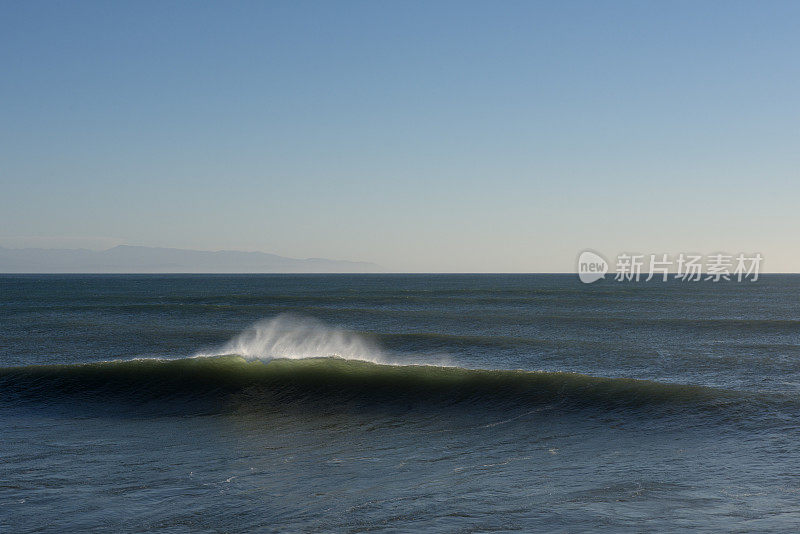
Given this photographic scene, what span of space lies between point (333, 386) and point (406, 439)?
5466mm

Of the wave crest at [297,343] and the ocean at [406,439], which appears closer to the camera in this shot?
the ocean at [406,439]

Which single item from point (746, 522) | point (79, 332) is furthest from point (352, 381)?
point (79, 332)

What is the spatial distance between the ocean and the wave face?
8 centimetres

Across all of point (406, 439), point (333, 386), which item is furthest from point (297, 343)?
point (406, 439)

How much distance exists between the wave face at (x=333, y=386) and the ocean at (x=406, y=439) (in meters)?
0.08

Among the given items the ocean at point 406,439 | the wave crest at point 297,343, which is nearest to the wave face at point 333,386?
the ocean at point 406,439

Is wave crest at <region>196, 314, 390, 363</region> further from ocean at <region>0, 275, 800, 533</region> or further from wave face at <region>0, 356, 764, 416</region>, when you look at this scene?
wave face at <region>0, 356, 764, 416</region>

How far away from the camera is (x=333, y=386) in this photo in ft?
52.9

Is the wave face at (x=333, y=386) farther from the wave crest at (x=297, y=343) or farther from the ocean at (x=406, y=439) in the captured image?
the wave crest at (x=297, y=343)

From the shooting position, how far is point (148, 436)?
1127 centimetres

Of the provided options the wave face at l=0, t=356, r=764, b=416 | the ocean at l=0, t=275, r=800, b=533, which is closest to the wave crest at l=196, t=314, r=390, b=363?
the ocean at l=0, t=275, r=800, b=533

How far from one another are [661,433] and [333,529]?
7.00m

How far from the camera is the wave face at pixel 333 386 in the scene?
14.0 metres

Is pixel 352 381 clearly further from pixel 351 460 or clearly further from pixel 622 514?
pixel 622 514
